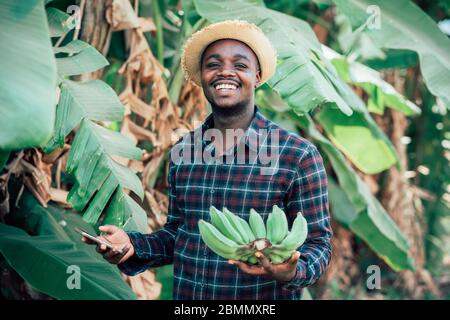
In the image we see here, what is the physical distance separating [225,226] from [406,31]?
1662 millimetres

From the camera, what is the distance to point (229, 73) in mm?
1802

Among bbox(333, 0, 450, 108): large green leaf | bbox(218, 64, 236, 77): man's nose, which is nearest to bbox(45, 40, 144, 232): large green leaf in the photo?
bbox(218, 64, 236, 77): man's nose

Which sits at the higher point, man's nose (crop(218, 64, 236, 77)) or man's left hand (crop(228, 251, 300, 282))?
man's nose (crop(218, 64, 236, 77))

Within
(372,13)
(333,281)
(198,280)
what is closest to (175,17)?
(372,13)

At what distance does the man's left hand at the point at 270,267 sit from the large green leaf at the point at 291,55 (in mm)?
796

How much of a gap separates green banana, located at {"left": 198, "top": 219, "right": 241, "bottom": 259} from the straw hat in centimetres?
56

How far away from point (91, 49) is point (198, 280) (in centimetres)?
101

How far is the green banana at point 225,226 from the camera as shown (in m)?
1.54

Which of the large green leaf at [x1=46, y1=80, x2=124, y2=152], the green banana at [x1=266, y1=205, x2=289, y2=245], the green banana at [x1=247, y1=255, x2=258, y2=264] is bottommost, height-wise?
the large green leaf at [x1=46, y1=80, x2=124, y2=152]

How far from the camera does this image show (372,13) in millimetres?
2885

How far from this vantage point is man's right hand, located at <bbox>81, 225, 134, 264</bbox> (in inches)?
69.7

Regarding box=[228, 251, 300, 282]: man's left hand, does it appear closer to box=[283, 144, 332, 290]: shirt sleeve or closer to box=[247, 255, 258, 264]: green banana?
box=[247, 255, 258, 264]: green banana
